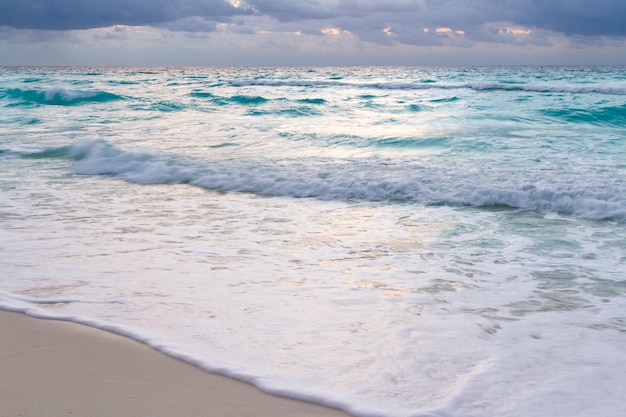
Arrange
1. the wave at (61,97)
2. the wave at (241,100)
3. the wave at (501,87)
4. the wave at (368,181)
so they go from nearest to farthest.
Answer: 1. the wave at (368,181)
2. the wave at (241,100)
3. the wave at (61,97)
4. the wave at (501,87)

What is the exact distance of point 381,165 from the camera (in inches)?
389

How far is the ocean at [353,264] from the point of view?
2.91 m

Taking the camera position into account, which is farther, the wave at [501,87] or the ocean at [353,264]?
the wave at [501,87]

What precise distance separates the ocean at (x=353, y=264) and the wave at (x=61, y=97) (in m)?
16.1

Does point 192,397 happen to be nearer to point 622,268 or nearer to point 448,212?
point 622,268

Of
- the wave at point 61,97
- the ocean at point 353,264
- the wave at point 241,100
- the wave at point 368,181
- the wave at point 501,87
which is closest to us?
the ocean at point 353,264

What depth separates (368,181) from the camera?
8258 mm

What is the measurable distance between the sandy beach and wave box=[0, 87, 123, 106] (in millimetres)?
25272

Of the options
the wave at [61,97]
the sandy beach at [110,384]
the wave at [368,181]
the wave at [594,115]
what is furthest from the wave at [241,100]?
the sandy beach at [110,384]

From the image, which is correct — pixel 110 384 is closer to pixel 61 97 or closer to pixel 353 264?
pixel 353 264

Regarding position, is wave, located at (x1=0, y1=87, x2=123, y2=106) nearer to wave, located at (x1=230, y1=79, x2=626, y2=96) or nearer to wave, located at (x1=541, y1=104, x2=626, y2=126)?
wave, located at (x1=230, y1=79, x2=626, y2=96)

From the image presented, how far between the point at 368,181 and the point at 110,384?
5924mm

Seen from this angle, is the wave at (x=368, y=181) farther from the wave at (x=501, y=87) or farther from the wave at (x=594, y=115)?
the wave at (x=501, y=87)

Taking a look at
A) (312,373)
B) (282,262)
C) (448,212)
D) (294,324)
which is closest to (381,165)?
(448,212)
